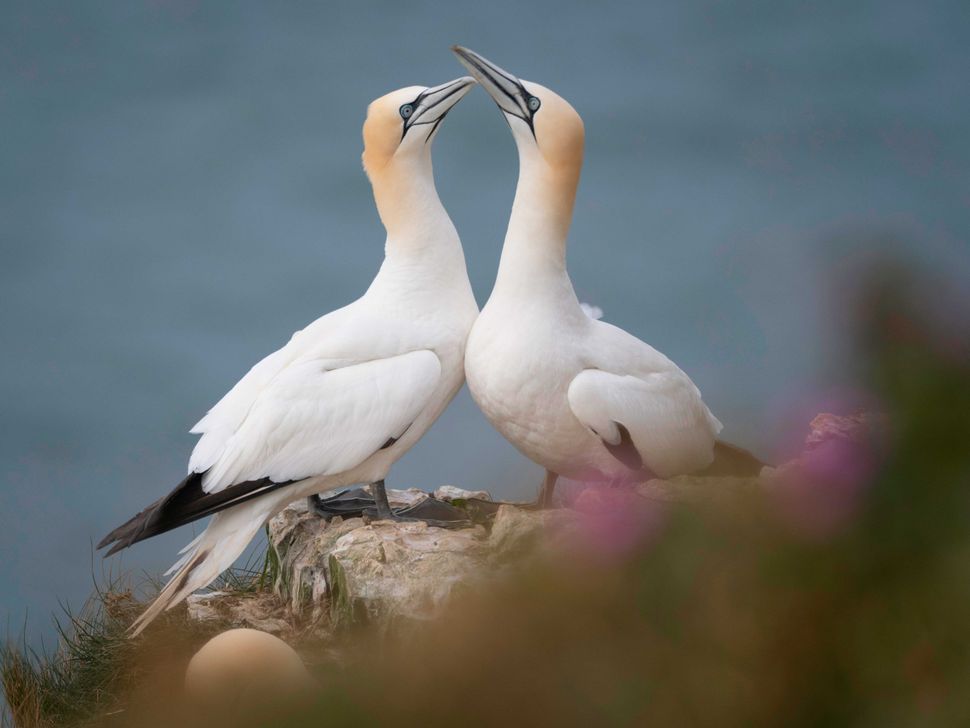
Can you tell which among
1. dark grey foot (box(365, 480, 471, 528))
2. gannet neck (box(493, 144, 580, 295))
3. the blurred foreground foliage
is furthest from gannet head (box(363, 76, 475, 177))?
the blurred foreground foliage

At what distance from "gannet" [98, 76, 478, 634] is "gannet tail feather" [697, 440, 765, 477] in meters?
1.14

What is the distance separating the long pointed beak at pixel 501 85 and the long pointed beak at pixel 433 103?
235 mm

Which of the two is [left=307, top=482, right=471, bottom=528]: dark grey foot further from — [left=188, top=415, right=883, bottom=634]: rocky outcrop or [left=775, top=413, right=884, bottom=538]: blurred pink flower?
[left=775, top=413, right=884, bottom=538]: blurred pink flower

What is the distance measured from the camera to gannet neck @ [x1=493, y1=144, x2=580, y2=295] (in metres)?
4.67

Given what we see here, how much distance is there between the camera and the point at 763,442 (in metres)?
2.57

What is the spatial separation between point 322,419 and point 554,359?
0.97 meters

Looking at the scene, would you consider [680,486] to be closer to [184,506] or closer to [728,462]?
[728,462]

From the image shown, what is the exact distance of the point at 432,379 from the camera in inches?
190

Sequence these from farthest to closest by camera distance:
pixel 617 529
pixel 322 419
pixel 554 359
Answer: pixel 322 419 < pixel 554 359 < pixel 617 529

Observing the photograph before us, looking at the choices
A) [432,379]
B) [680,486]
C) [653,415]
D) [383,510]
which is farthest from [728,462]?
[383,510]

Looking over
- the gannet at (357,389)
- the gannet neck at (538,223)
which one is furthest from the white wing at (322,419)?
the gannet neck at (538,223)

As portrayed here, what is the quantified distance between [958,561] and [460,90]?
3800 millimetres

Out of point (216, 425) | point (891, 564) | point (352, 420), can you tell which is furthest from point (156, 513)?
point (891, 564)

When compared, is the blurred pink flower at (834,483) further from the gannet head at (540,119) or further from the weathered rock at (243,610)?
the weathered rock at (243,610)
